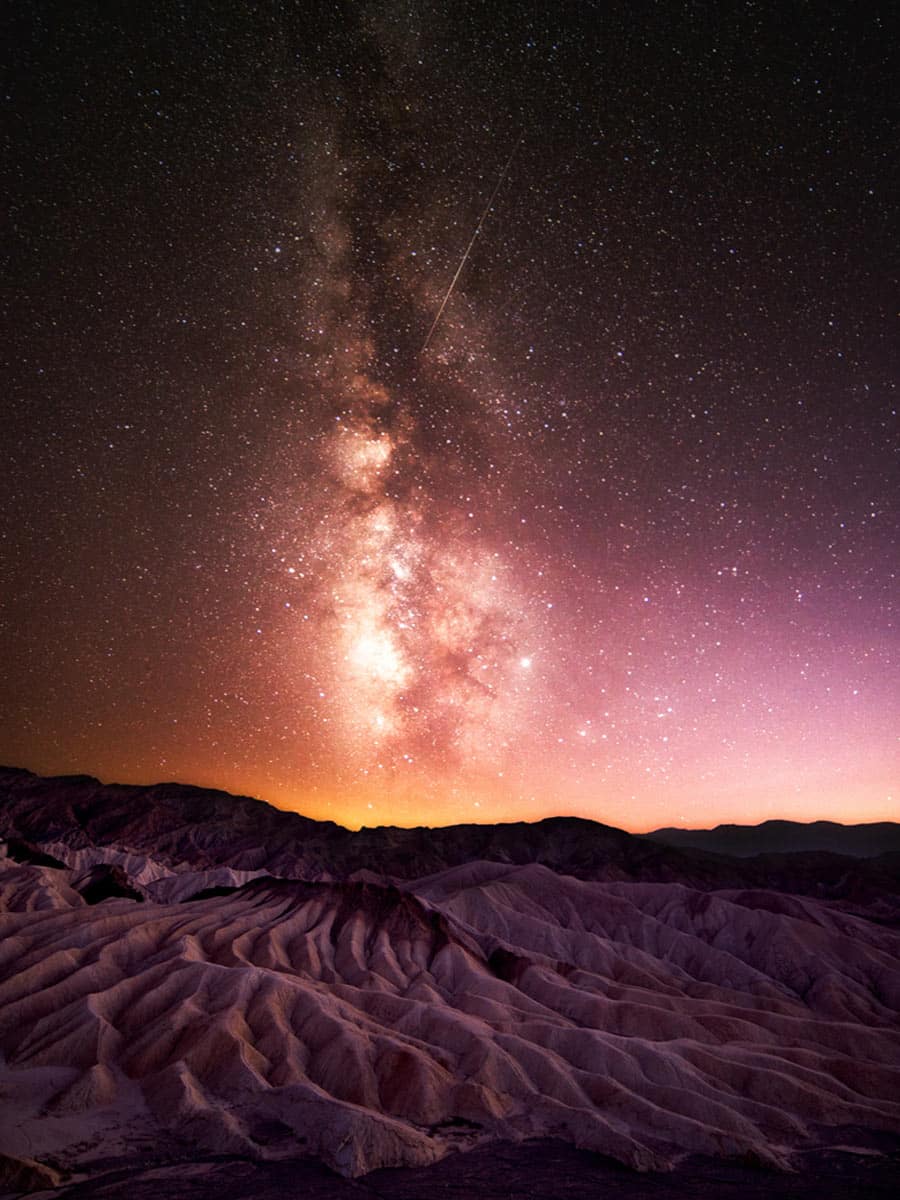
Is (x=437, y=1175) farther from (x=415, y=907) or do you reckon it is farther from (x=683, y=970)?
(x=683, y=970)

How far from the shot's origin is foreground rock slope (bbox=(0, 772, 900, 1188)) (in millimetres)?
38625

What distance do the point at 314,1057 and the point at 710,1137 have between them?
2281 centimetres

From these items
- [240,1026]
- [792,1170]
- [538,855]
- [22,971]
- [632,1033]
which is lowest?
[792,1170]

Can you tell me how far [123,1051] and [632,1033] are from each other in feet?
120

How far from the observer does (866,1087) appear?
49.4 m

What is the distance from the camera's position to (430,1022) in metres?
52.3

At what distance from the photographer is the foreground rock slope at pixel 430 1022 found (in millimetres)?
38625

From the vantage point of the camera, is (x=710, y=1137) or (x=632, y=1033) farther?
(x=632, y=1033)

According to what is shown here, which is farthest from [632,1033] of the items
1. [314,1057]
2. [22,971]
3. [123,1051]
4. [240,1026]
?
[22,971]

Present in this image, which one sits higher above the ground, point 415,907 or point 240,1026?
point 415,907

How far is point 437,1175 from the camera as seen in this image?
34438 millimetres

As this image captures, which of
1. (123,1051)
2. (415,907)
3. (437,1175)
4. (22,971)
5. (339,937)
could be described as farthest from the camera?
(415,907)

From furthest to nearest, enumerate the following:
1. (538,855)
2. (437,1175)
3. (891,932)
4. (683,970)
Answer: (538,855) → (891,932) → (683,970) → (437,1175)

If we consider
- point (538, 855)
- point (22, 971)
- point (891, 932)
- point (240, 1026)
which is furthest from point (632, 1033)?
point (538, 855)
